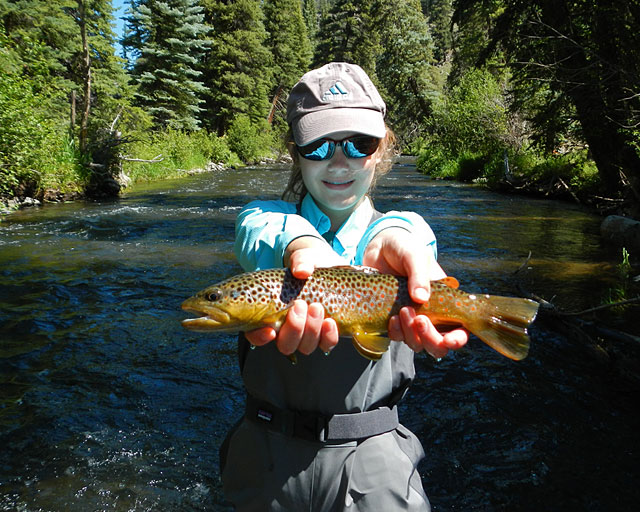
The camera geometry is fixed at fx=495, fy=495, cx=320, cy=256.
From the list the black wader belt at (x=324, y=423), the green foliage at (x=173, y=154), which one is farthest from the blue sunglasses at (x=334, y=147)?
the green foliage at (x=173, y=154)

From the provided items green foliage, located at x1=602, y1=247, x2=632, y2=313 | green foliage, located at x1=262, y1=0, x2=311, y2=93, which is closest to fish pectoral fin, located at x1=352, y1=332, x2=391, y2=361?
green foliage, located at x1=602, y1=247, x2=632, y2=313

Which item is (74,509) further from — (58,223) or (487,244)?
(58,223)

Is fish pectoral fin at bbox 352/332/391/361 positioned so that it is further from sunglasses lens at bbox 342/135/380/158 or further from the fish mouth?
sunglasses lens at bbox 342/135/380/158

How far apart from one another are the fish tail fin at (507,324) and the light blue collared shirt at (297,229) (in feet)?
1.53

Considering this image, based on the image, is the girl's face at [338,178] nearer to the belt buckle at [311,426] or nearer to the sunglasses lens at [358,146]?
the sunglasses lens at [358,146]

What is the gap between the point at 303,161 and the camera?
7.82 ft

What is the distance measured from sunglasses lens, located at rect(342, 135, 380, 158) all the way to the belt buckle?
1.18 meters

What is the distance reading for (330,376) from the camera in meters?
2.18

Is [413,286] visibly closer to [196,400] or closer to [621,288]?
[196,400]

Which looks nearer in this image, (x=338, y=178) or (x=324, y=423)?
(x=324, y=423)

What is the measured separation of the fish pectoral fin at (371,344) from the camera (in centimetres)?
188

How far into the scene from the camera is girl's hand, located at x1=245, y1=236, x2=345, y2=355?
5.96ft

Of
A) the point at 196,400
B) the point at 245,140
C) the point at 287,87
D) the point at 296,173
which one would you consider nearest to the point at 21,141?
the point at 196,400

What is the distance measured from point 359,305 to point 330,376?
0.40m
